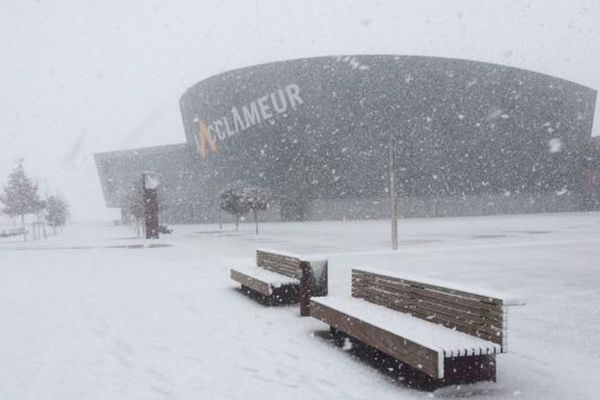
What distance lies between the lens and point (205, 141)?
68938 mm

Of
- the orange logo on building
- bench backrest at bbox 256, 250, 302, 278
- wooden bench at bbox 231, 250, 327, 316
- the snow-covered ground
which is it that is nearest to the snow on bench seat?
the snow-covered ground

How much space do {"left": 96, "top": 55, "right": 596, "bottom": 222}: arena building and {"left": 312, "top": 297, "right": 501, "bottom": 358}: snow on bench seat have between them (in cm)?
5173

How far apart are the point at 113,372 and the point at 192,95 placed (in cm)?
6622

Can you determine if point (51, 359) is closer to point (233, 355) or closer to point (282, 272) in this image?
point (233, 355)

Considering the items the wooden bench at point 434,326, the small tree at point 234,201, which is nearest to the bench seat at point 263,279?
the wooden bench at point 434,326

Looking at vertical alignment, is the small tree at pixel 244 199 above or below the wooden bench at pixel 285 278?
above

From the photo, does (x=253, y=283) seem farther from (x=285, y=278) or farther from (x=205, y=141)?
(x=205, y=141)

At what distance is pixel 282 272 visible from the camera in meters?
9.76

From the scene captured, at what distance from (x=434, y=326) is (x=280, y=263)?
468 cm

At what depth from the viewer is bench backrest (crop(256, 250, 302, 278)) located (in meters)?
8.97

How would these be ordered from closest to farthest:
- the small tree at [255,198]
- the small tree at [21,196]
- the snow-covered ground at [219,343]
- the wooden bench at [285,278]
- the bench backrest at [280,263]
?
1. the snow-covered ground at [219,343]
2. the wooden bench at [285,278]
3. the bench backrest at [280,263]
4. the small tree at [255,198]
5. the small tree at [21,196]

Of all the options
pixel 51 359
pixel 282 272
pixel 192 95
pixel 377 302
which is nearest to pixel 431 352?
pixel 377 302

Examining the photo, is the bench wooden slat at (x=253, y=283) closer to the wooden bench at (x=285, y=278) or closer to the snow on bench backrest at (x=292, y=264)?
the wooden bench at (x=285, y=278)

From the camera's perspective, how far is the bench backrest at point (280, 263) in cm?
897
